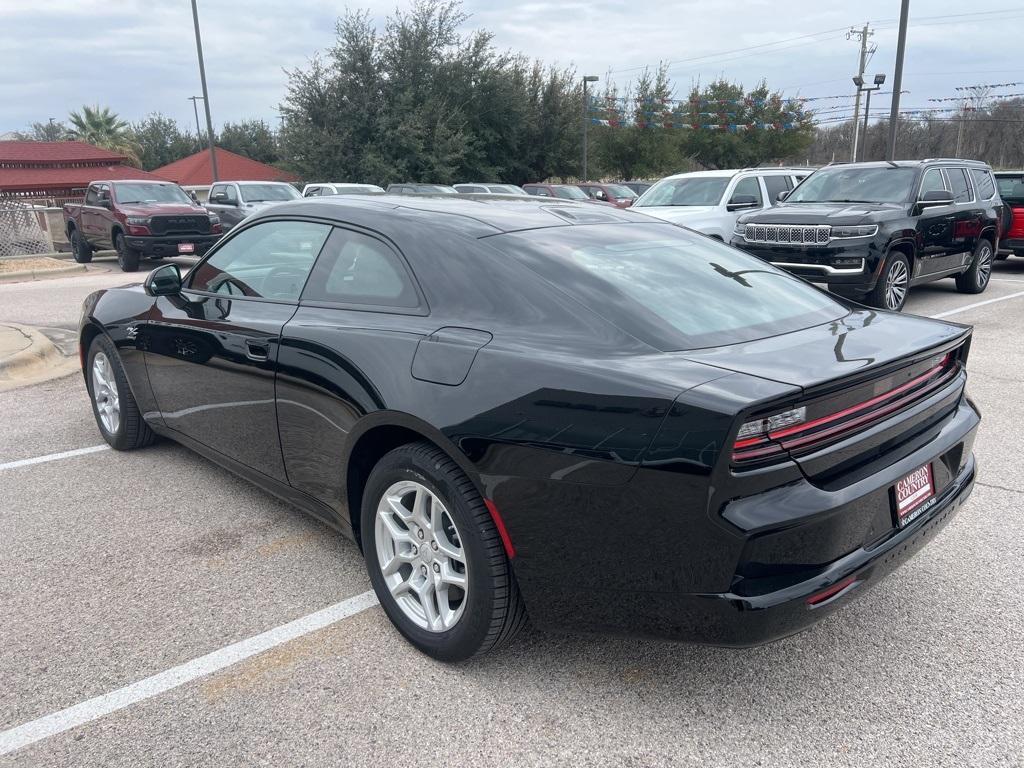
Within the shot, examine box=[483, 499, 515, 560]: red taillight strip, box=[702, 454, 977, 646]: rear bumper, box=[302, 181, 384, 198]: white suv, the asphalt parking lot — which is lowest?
the asphalt parking lot

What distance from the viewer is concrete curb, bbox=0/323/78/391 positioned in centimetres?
677

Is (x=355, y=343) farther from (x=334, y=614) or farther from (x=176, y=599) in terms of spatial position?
(x=176, y=599)

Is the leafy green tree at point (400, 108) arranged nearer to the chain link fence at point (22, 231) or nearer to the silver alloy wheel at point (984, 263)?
the chain link fence at point (22, 231)

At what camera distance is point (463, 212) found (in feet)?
10.5

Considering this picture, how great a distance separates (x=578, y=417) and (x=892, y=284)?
27.0ft

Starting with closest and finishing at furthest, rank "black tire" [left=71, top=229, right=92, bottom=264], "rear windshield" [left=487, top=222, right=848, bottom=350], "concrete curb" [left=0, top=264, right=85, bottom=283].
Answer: "rear windshield" [left=487, top=222, right=848, bottom=350]
"concrete curb" [left=0, top=264, right=85, bottom=283]
"black tire" [left=71, top=229, right=92, bottom=264]

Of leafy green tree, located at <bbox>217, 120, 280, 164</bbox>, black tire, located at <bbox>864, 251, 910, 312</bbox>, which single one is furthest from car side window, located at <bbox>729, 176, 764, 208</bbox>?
leafy green tree, located at <bbox>217, 120, 280, 164</bbox>

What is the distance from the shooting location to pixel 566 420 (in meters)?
2.25

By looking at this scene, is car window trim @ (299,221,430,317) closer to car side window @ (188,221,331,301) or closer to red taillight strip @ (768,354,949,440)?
car side window @ (188,221,331,301)

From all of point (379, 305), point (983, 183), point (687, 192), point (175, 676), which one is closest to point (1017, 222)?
point (983, 183)

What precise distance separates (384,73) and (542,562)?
33.6 m

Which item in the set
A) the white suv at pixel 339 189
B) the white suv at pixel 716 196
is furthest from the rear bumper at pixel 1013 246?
the white suv at pixel 339 189

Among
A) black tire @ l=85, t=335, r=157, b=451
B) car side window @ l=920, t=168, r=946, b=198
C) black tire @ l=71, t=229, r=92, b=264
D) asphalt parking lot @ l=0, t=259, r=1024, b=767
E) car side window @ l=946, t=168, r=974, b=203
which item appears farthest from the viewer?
black tire @ l=71, t=229, r=92, b=264

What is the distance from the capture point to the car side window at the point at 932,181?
9.91 m
